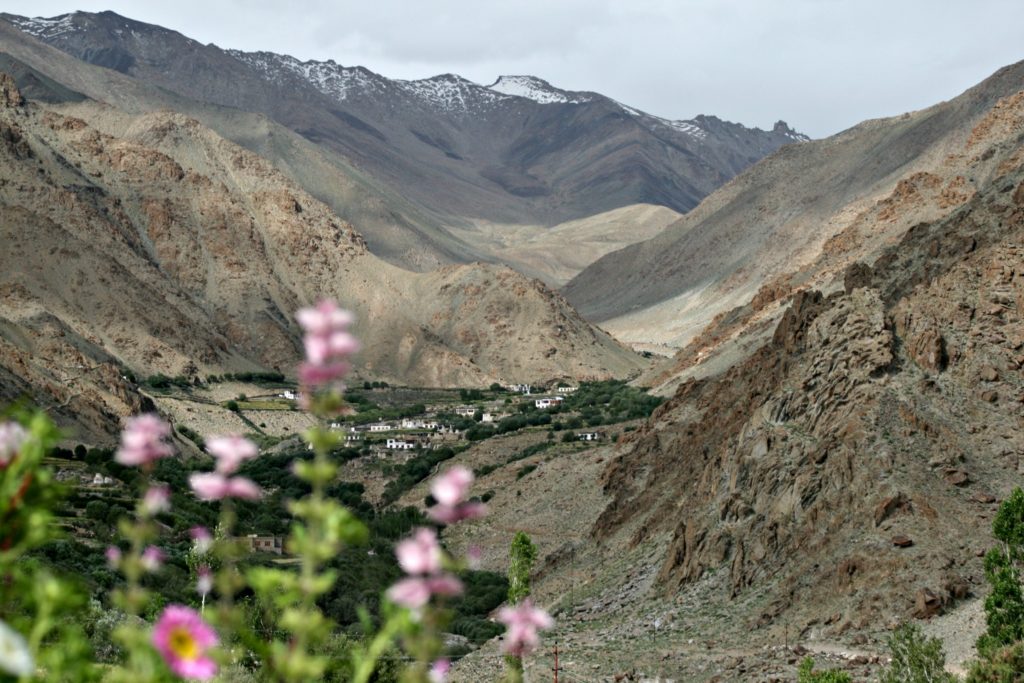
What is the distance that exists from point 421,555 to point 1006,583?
3043 cm

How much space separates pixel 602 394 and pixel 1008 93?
91876 mm

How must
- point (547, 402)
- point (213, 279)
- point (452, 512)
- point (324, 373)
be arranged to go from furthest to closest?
point (213, 279), point (547, 402), point (452, 512), point (324, 373)

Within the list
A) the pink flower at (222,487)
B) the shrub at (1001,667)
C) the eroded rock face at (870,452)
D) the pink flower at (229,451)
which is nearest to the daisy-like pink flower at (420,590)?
the pink flower at (222,487)

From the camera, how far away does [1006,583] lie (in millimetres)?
32969

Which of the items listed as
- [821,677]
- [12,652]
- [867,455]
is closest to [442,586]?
[12,652]

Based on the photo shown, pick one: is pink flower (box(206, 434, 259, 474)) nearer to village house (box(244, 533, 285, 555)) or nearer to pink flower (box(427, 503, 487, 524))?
pink flower (box(427, 503, 487, 524))

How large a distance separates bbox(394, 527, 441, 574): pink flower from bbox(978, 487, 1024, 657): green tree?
93.0 feet

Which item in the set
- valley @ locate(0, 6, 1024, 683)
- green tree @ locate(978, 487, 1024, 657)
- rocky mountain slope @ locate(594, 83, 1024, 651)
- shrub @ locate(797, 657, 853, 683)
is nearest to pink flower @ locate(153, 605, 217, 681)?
valley @ locate(0, 6, 1024, 683)

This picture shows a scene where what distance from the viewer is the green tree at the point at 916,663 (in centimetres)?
3016

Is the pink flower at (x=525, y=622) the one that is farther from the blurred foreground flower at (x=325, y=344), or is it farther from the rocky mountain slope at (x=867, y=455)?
the rocky mountain slope at (x=867, y=455)

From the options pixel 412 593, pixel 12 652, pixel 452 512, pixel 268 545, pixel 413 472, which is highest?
pixel 413 472

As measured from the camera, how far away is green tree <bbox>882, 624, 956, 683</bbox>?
3016 cm

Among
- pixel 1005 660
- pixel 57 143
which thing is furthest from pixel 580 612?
pixel 57 143

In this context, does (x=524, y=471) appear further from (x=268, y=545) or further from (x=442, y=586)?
(x=442, y=586)
